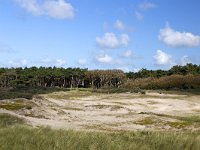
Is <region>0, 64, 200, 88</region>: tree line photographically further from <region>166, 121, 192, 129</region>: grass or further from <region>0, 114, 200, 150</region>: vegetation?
<region>0, 114, 200, 150</region>: vegetation

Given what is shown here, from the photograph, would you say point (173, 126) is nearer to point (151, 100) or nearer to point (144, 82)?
point (151, 100)

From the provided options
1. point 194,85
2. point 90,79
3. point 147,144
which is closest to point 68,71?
point 90,79

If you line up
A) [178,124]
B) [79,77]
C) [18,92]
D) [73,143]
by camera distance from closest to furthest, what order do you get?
[73,143], [178,124], [18,92], [79,77]

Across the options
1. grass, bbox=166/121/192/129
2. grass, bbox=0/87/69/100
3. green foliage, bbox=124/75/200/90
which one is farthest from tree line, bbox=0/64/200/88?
grass, bbox=166/121/192/129

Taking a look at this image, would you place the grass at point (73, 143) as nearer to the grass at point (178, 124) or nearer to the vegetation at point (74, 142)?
the vegetation at point (74, 142)

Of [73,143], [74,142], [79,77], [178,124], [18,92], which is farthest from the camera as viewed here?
[79,77]

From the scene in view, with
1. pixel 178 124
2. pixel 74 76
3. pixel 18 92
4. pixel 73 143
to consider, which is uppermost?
pixel 74 76

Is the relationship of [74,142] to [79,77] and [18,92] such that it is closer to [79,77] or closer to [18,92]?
[18,92]

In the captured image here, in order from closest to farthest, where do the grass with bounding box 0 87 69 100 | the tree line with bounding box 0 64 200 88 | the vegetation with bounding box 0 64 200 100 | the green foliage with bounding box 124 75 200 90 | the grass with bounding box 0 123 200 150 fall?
the grass with bounding box 0 123 200 150, the grass with bounding box 0 87 69 100, the green foliage with bounding box 124 75 200 90, the vegetation with bounding box 0 64 200 100, the tree line with bounding box 0 64 200 88

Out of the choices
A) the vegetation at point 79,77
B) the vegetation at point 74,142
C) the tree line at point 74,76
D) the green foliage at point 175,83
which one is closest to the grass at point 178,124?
the vegetation at point 74,142

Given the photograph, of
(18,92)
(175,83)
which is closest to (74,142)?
(18,92)

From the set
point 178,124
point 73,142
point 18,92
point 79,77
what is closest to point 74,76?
point 79,77

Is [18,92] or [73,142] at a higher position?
[18,92]

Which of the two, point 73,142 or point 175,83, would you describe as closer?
point 73,142
